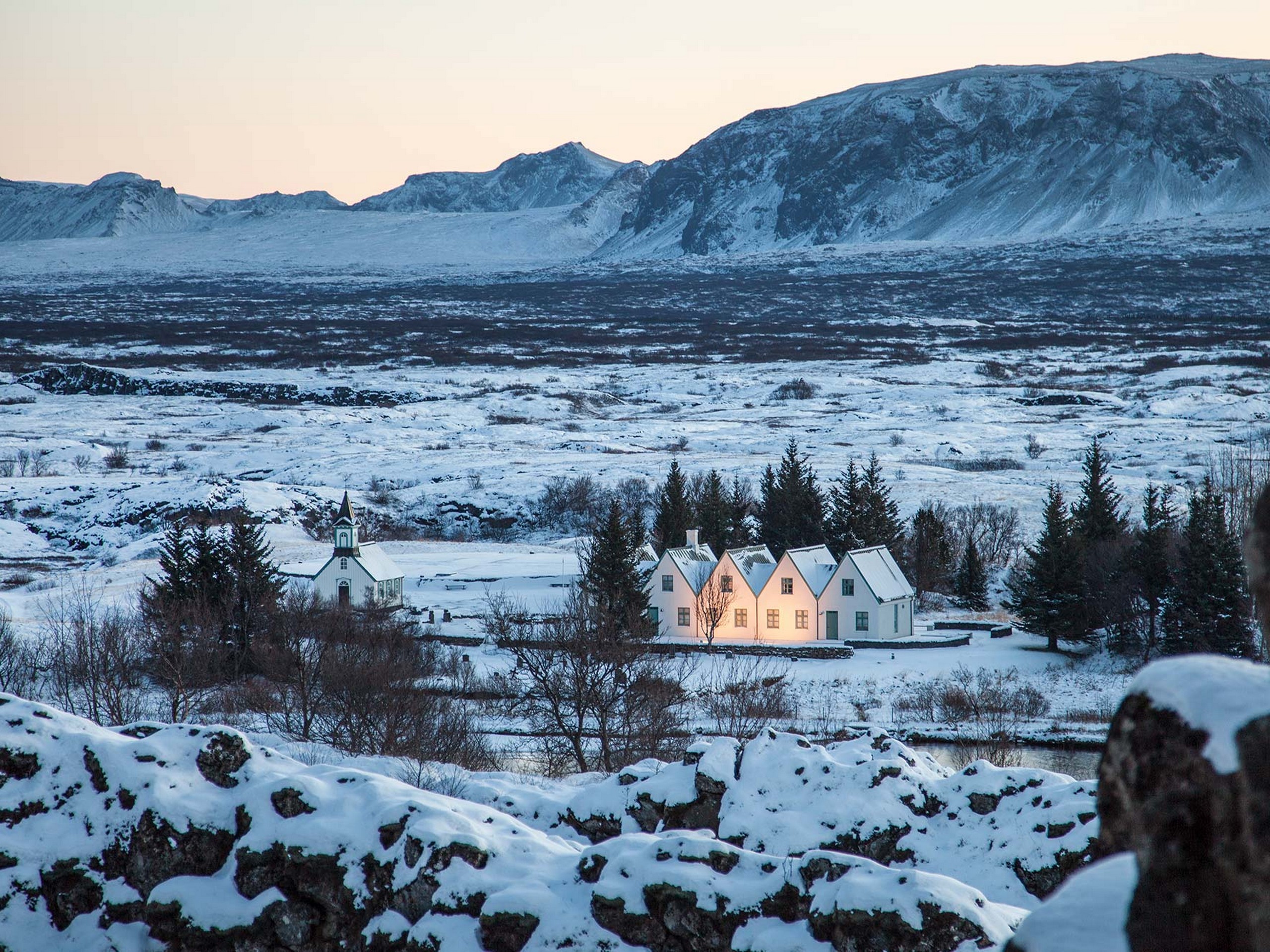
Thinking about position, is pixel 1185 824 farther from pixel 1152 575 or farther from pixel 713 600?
pixel 1152 575

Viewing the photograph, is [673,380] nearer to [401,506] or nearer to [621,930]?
[401,506]

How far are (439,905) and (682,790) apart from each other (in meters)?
7.87

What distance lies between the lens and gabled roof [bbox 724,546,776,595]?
57438 millimetres

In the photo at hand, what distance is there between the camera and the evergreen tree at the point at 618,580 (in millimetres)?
53812

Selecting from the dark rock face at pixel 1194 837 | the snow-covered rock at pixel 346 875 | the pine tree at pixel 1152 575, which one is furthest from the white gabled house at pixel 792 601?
the dark rock face at pixel 1194 837

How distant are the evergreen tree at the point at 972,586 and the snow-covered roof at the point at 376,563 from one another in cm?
2958

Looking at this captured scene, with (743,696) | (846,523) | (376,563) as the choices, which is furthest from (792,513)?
(743,696)

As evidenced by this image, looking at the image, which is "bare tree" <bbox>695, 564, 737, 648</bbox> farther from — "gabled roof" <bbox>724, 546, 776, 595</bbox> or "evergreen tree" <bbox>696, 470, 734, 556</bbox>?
"evergreen tree" <bbox>696, 470, 734, 556</bbox>

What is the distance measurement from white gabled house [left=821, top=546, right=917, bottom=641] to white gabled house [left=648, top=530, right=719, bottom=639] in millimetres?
5954

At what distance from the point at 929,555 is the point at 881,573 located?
37.9 ft

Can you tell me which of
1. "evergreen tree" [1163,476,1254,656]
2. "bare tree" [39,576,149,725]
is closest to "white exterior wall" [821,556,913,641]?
"evergreen tree" [1163,476,1254,656]

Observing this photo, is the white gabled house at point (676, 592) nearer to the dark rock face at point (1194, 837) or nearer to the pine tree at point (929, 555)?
the pine tree at point (929, 555)

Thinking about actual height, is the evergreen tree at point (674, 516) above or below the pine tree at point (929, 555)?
above

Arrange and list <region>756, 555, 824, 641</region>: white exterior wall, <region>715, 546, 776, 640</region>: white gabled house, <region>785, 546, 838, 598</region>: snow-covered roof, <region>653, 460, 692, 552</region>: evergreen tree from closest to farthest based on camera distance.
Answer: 1. <region>756, 555, 824, 641</region>: white exterior wall
2. <region>785, 546, 838, 598</region>: snow-covered roof
3. <region>715, 546, 776, 640</region>: white gabled house
4. <region>653, 460, 692, 552</region>: evergreen tree
